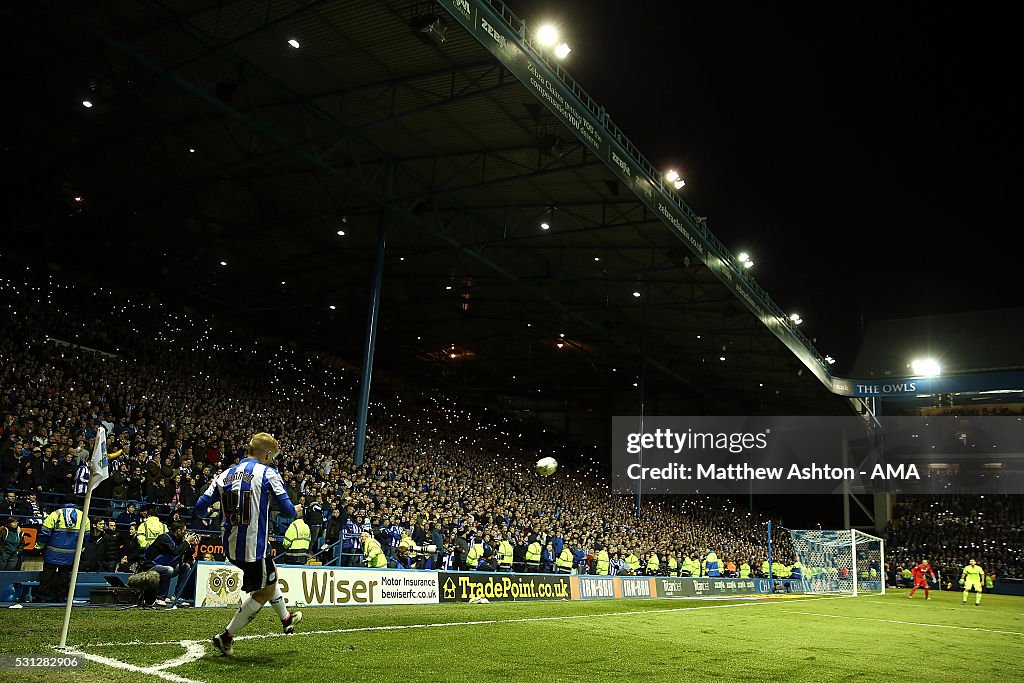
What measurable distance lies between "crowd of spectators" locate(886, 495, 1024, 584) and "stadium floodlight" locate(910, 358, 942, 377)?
789cm

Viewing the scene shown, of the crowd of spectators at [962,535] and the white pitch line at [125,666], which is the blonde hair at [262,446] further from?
the crowd of spectators at [962,535]

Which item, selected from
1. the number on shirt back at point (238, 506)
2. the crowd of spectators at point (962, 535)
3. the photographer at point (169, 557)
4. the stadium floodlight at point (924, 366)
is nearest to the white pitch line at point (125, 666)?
the number on shirt back at point (238, 506)

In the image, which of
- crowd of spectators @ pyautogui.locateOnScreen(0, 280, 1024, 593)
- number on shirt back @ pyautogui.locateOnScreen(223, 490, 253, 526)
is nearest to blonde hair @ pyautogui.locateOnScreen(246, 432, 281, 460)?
number on shirt back @ pyautogui.locateOnScreen(223, 490, 253, 526)

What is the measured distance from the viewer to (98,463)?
22.9 feet

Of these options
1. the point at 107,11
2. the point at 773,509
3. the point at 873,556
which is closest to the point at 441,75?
the point at 107,11

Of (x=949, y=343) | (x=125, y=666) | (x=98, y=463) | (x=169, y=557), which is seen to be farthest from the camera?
(x=949, y=343)

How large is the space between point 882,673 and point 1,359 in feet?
66.2

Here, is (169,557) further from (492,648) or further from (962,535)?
(962,535)

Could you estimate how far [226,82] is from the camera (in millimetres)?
17906

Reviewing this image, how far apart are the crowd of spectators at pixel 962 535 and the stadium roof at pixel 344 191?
13416 mm

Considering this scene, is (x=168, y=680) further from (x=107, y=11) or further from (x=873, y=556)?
(x=873, y=556)

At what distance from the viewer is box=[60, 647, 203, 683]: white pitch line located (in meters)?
5.82
